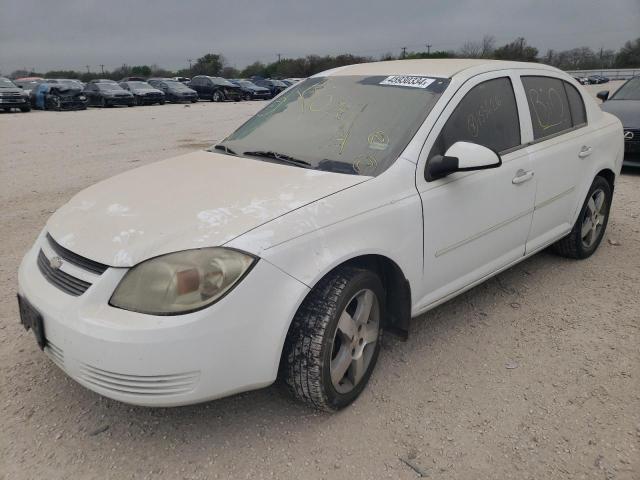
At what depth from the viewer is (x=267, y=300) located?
7.13 ft

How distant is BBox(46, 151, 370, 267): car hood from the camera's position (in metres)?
2.20

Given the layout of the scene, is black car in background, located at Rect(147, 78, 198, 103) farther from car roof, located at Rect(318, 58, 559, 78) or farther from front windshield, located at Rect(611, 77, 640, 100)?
car roof, located at Rect(318, 58, 559, 78)

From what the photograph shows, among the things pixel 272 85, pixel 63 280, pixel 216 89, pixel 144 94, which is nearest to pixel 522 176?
pixel 63 280

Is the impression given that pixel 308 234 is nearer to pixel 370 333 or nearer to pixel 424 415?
pixel 370 333

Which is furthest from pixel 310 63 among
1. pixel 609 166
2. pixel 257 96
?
pixel 609 166

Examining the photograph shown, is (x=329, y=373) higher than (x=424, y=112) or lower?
lower

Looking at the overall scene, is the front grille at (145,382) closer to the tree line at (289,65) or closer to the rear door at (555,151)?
the rear door at (555,151)

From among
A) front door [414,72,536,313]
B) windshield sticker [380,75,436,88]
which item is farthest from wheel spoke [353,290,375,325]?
windshield sticker [380,75,436,88]

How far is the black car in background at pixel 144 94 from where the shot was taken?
26.8 metres

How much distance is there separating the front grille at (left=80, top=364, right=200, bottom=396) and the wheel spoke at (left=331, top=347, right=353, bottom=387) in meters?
0.72

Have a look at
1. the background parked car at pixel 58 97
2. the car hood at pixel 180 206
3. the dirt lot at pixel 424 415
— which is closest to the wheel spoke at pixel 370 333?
the dirt lot at pixel 424 415

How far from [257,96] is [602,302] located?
3111 centimetres

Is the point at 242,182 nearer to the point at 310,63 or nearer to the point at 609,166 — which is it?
the point at 609,166

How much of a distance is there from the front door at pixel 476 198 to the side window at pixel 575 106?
2.66 feet
